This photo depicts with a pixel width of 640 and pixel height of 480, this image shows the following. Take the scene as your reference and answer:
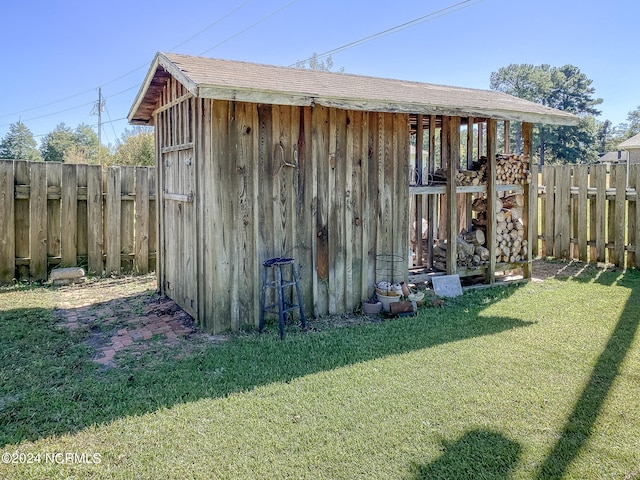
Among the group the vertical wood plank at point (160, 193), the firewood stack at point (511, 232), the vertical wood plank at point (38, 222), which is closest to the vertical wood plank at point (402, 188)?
the firewood stack at point (511, 232)

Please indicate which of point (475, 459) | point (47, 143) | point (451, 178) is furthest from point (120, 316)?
point (47, 143)

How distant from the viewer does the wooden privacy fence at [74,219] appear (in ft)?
21.6

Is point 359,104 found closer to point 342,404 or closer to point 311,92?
point 311,92

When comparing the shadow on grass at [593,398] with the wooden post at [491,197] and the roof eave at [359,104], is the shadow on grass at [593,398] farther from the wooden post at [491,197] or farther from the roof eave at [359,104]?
the roof eave at [359,104]

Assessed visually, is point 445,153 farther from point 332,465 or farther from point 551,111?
point 332,465

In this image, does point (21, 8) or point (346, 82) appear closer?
point (346, 82)

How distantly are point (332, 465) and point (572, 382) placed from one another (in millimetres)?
2027

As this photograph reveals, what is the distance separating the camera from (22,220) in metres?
6.66

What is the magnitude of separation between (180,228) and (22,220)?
9.38ft

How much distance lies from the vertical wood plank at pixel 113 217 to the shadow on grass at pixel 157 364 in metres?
2.09

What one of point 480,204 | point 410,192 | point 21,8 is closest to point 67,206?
point 410,192

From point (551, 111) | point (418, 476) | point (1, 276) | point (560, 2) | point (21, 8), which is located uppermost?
point (21, 8)

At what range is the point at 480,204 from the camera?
6.91 meters

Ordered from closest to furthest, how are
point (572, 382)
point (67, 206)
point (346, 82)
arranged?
point (572, 382) → point (346, 82) → point (67, 206)
